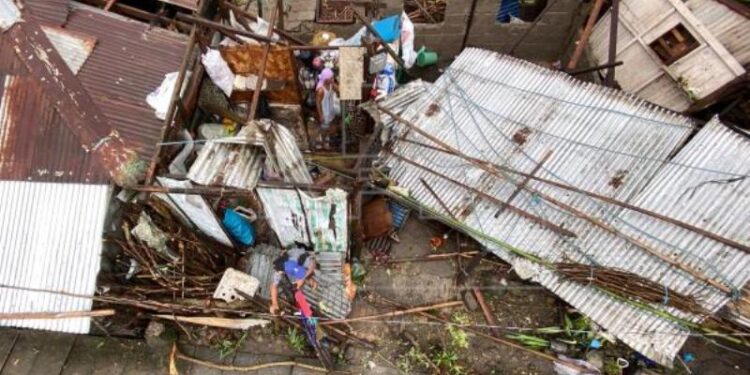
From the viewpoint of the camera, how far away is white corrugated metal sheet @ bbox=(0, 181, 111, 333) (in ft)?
22.9

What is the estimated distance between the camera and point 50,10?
835 centimetres

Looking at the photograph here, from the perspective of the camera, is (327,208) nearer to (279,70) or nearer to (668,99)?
(279,70)

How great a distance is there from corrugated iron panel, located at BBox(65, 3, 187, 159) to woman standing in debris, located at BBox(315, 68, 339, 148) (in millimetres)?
2903

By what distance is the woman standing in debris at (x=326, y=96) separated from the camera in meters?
10.2

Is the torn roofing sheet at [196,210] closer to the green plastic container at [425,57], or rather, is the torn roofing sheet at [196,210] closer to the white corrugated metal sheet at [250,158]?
the white corrugated metal sheet at [250,158]

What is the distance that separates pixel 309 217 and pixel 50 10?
20.3ft

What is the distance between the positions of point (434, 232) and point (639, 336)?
413 centimetres

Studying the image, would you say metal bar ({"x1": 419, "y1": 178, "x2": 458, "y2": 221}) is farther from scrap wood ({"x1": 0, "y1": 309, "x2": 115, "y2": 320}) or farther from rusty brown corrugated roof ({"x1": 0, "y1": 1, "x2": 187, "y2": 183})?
scrap wood ({"x1": 0, "y1": 309, "x2": 115, "y2": 320})

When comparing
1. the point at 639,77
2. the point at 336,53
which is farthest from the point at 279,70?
the point at 639,77

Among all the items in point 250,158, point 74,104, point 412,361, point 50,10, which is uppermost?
point 50,10

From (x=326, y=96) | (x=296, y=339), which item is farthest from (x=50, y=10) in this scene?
(x=296, y=339)

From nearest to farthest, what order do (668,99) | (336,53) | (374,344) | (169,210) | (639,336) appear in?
(639,336), (169,210), (374,344), (668,99), (336,53)

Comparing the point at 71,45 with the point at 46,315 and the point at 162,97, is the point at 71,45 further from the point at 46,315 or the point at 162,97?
the point at 46,315

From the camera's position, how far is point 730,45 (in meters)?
9.14
